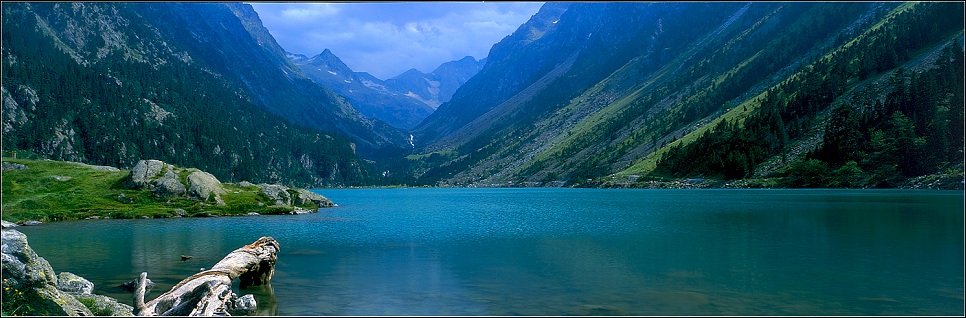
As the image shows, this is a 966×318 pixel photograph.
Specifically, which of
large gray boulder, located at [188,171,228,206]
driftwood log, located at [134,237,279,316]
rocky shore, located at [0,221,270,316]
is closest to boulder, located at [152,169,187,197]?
large gray boulder, located at [188,171,228,206]

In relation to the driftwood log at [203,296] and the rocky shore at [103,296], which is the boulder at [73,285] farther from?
the driftwood log at [203,296]

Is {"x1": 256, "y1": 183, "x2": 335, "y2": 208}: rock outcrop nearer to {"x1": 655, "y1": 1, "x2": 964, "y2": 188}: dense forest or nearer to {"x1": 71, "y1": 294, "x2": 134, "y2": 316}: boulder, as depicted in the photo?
{"x1": 71, "y1": 294, "x2": 134, "y2": 316}: boulder

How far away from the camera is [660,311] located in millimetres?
23969

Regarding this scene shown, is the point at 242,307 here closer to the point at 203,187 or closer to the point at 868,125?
the point at 203,187

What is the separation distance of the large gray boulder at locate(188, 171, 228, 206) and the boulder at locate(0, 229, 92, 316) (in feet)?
246

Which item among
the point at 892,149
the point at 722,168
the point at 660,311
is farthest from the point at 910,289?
the point at 722,168

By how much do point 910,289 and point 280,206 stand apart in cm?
8719

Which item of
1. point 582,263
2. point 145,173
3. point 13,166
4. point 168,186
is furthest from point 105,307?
point 13,166

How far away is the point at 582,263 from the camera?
3634 cm

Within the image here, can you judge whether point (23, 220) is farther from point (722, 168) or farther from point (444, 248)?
point (722, 168)

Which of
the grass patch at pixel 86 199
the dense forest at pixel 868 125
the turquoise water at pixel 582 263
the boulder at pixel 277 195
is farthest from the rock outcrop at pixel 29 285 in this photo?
the dense forest at pixel 868 125

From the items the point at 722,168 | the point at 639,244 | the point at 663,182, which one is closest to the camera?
the point at 639,244

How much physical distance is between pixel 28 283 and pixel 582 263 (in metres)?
28.0

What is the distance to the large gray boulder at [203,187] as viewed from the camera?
9094cm
